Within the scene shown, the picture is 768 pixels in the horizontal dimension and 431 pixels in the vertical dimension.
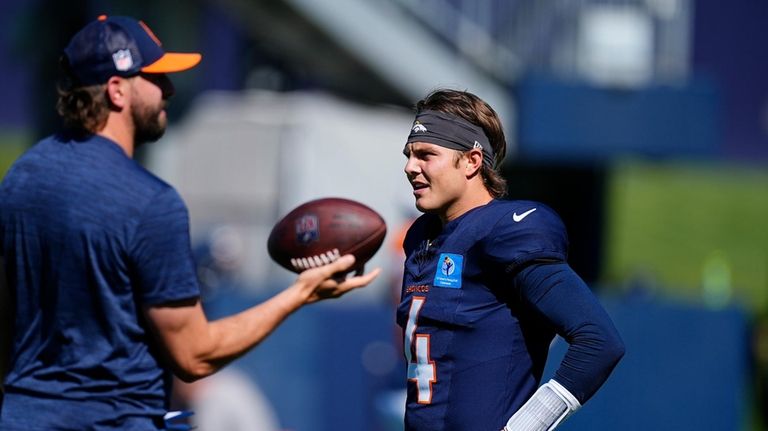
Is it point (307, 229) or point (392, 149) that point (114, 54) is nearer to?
point (307, 229)

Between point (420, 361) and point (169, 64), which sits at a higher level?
point (169, 64)

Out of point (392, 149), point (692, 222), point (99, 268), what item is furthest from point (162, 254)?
point (692, 222)

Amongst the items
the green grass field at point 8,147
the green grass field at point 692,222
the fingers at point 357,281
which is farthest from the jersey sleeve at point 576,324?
the green grass field at point 8,147

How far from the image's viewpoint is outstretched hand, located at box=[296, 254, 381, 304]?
3765 mm

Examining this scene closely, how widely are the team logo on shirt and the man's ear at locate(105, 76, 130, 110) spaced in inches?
39.9

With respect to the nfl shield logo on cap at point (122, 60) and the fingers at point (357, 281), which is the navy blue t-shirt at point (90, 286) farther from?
the fingers at point (357, 281)

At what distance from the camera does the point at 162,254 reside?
10.8 feet

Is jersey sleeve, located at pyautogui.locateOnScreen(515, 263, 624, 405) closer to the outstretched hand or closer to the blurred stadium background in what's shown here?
the outstretched hand

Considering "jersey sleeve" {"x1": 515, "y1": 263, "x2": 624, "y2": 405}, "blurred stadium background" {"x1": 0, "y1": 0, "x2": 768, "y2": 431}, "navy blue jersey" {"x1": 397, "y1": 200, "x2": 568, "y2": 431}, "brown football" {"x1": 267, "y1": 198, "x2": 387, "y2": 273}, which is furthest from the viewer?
"blurred stadium background" {"x1": 0, "y1": 0, "x2": 768, "y2": 431}

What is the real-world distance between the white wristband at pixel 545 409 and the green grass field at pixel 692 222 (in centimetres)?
1730

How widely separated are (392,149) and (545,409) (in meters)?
8.44

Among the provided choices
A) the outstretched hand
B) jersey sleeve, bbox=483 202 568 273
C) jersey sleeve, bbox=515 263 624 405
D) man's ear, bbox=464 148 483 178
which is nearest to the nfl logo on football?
the outstretched hand

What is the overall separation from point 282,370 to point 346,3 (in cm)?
357

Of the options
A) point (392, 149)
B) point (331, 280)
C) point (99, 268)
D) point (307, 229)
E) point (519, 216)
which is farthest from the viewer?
point (392, 149)
